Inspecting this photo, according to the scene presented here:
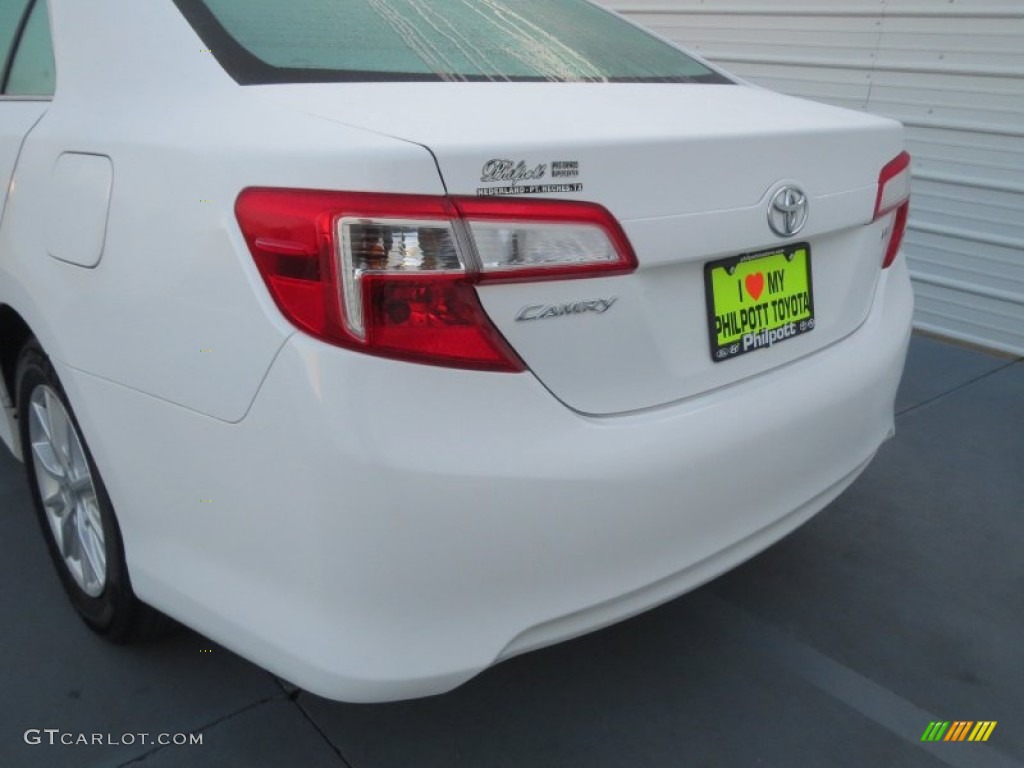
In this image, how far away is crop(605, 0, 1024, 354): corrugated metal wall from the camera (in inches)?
174

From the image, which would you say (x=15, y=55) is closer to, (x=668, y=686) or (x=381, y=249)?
(x=381, y=249)

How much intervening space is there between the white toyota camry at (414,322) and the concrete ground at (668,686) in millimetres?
282

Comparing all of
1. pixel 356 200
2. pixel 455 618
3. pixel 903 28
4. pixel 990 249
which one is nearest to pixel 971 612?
pixel 455 618

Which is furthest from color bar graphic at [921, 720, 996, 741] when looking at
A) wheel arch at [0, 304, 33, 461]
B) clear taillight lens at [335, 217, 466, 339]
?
wheel arch at [0, 304, 33, 461]

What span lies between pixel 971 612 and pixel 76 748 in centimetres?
212

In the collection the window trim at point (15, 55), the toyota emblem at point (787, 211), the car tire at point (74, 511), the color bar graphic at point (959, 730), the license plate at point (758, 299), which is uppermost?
the window trim at point (15, 55)

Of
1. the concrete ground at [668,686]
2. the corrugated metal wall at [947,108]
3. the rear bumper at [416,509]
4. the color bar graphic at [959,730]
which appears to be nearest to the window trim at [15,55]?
the rear bumper at [416,509]

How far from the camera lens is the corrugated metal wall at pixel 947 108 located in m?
4.43

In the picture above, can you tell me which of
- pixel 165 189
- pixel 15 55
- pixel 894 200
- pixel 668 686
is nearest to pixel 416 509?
pixel 165 189

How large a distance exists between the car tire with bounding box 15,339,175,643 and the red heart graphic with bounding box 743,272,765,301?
131 cm

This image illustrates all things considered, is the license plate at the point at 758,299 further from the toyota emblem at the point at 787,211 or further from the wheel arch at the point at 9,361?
the wheel arch at the point at 9,361

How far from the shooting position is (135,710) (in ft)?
6.86

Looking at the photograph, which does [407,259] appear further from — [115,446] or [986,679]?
[986,679]

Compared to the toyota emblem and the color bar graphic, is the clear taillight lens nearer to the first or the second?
the toyota emblem
